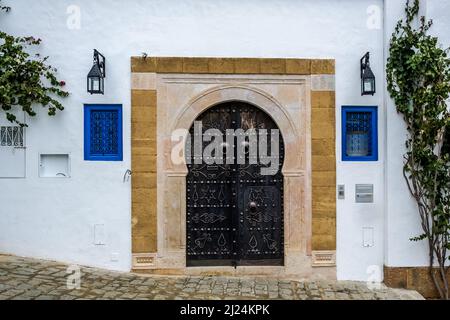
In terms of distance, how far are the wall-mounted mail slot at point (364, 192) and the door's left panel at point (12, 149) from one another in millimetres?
4319

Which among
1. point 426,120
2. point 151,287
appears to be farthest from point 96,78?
point 426,120

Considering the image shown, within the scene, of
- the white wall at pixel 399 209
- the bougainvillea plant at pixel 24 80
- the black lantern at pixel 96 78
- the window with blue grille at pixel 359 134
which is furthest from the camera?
the window with blue grille at pixel 359 134

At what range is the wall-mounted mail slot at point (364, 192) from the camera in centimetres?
496

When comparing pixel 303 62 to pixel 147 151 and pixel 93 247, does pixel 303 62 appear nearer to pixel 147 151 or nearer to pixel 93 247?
pixel 147 151

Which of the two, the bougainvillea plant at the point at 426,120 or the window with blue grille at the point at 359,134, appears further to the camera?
the window with blue grille at the point at 359,134

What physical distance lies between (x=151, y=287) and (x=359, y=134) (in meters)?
3.25

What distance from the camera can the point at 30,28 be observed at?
16.1 feet

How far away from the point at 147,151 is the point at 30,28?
2182 millimetres

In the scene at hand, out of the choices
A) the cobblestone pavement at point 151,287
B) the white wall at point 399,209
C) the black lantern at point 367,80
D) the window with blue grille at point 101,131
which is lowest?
the cobblestone pavement at point 151,287

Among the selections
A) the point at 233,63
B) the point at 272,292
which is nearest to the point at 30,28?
the point at 233,63

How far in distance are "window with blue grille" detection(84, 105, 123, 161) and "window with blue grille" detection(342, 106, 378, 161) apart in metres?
2.94

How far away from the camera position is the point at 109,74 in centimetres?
490

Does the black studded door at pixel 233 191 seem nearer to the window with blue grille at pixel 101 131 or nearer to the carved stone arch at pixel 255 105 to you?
the carved stone arch at pixel 255 105

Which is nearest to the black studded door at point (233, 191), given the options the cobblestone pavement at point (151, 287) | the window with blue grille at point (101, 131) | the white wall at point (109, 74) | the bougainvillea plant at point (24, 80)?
→ the cobblestone pavement at point (151, 287)
